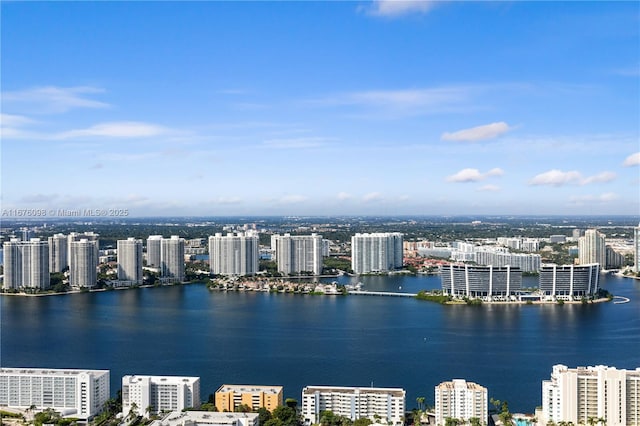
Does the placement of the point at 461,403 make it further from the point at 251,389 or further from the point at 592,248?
the point at 592,248

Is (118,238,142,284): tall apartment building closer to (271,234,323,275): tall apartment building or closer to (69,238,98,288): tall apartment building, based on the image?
(69,238,98,288): tall apartment building

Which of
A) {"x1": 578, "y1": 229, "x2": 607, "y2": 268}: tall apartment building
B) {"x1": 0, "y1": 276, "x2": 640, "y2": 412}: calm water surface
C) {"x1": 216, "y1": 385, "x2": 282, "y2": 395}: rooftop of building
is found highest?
{"x1": 578, "y1": 229, "x2": 607, "y2": 268}: tall apartment building

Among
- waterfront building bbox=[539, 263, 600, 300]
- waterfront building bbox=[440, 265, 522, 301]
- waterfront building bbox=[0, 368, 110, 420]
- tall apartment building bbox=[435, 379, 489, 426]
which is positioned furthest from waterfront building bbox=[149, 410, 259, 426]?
waterfront building bbox=[539, 263, 600, 300]

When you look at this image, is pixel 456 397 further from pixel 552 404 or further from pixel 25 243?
pixel 25 243

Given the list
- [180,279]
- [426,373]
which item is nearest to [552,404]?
[426,373]

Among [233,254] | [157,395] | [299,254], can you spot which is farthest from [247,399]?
[299,254]

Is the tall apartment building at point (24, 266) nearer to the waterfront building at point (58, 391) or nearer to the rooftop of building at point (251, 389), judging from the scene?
the waterfront building at point (58, 391)
